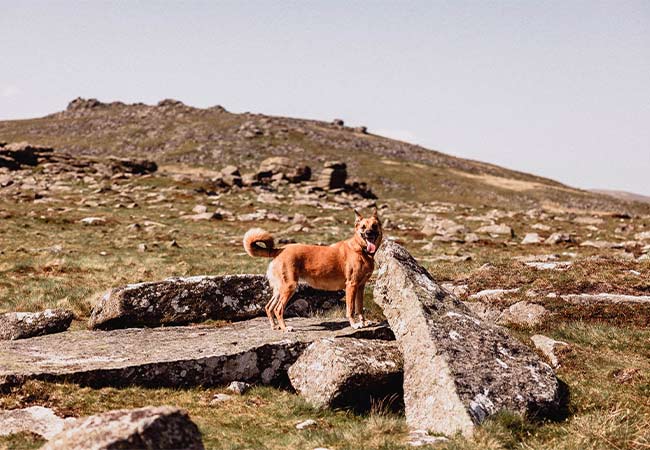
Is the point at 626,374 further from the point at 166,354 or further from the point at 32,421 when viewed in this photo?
the point at 32,421

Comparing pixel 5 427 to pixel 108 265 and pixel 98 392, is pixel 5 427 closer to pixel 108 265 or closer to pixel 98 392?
pixel 98 392

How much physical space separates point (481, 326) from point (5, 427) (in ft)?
26.2

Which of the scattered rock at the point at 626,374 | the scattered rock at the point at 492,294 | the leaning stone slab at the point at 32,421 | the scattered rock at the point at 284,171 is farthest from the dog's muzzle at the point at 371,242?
the scattered rock at the point at 284,171

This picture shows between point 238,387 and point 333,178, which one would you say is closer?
point 238,387

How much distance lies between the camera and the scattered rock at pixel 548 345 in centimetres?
1084

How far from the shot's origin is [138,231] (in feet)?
116

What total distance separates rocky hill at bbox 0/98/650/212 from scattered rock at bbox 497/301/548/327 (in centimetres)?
8110

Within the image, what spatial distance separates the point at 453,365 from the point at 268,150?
11067 cm

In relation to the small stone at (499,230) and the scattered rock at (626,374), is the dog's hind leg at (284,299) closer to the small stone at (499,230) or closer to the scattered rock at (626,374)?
the scattered rock at (626,374)

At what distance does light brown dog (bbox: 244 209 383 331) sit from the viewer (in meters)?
11.7

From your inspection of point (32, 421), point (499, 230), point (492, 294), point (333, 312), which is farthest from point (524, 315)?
point (499, 230)

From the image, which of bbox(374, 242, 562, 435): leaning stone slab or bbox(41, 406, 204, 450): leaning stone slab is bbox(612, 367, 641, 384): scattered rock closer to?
bbox(374, 242, 562, 435): leaning stone slab

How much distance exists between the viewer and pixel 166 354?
10273 millimetres

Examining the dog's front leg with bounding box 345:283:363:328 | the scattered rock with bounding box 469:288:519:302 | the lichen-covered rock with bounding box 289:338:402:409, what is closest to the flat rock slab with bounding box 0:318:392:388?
the dog's front leg with bounding box 345:283:363:328
